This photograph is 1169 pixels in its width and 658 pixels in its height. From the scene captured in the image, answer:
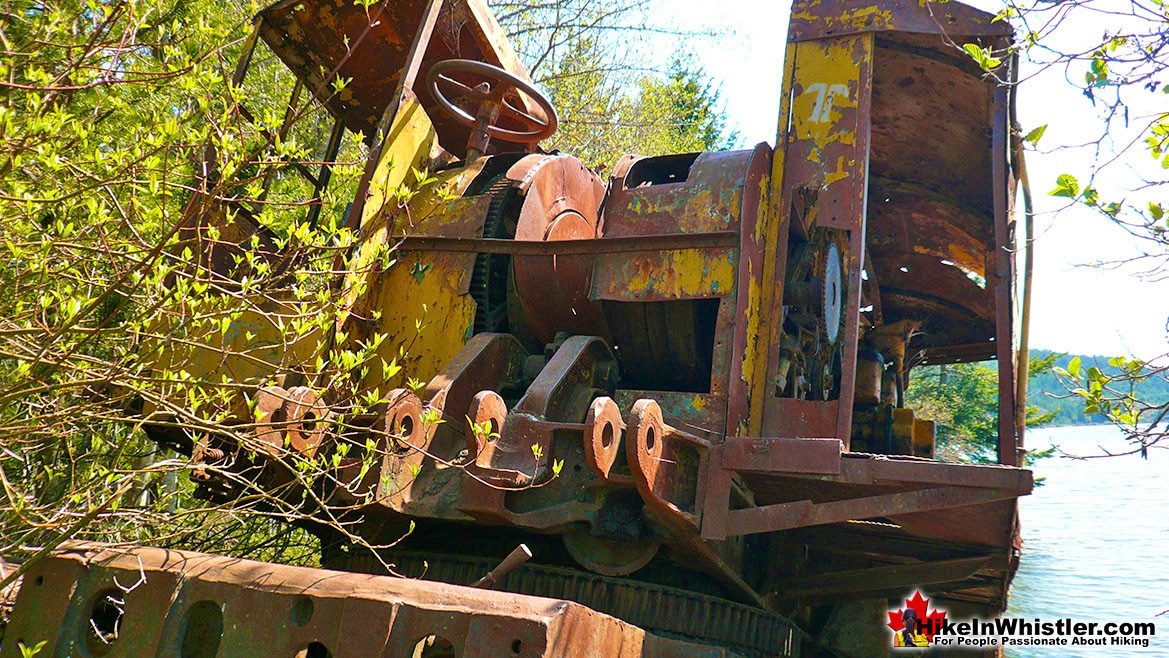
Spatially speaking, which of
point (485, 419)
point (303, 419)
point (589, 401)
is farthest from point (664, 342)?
point (303, 419)

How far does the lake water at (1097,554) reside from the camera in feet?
40.6

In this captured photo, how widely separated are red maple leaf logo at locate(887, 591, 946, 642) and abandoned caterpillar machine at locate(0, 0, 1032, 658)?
0.78 ft

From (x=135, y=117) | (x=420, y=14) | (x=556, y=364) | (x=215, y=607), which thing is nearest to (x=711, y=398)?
(x=556, y=364)

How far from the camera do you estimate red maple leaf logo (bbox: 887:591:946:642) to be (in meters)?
5.81

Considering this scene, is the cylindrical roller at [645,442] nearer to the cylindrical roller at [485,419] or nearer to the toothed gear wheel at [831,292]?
the cylindrical roller at [485,419]

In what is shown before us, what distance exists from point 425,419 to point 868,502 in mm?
1715

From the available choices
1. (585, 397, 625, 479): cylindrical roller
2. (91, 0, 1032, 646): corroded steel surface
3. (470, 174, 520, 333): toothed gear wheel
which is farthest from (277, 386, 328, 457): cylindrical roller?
(470, 174, 520, 333): toothed gear wheel

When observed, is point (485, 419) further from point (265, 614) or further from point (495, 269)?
point (495, 269)

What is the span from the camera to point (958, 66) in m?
5.23

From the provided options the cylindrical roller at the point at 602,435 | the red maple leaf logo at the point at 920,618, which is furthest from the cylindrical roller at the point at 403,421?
the red maple leaf logo at the point at 920,618

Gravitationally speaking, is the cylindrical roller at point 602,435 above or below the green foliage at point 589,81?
below
